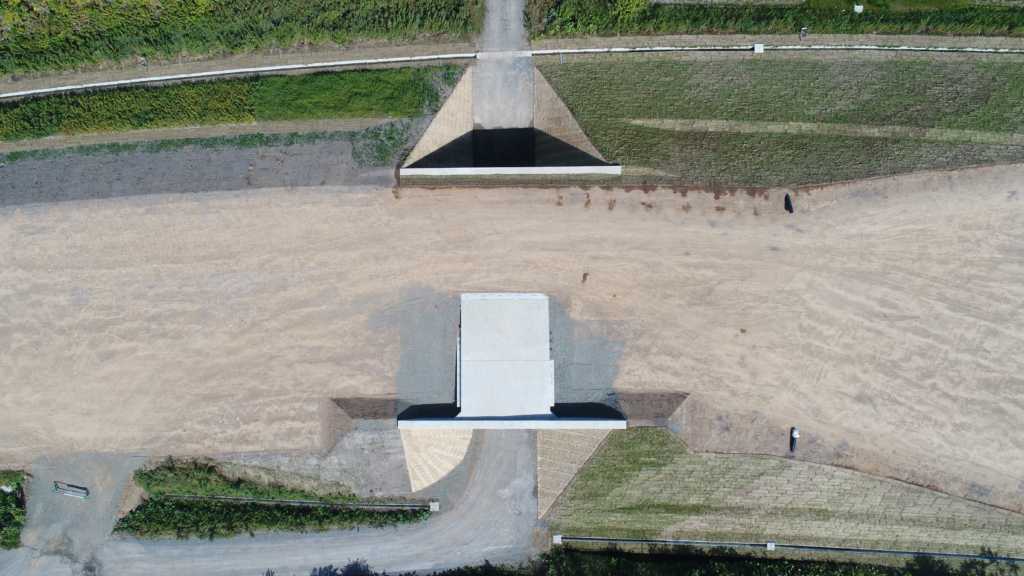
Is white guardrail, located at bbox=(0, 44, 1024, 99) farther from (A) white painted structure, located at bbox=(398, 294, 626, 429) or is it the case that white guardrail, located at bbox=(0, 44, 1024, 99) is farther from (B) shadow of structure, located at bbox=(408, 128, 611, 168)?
(A) white painted structure, located at bbox=(398, 294, 626, 429)

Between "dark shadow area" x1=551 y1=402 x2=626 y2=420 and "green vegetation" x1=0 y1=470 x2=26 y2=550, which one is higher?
"dark shadow area" x1=551 y1=402 x2=626 y2=420

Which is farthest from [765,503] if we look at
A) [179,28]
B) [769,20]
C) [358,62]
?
[179,28]

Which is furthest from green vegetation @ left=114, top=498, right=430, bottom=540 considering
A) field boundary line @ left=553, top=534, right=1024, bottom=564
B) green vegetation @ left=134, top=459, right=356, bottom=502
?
field boundary line @ left=553, top=534, right=1024, bottom=564

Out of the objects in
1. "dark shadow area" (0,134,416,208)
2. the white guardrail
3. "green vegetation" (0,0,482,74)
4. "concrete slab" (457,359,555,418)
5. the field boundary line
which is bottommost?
the field boundary line

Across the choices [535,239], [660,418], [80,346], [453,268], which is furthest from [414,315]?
[80,346]

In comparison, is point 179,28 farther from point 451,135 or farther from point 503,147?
point 503,147

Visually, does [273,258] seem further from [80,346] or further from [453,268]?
[80,346]
